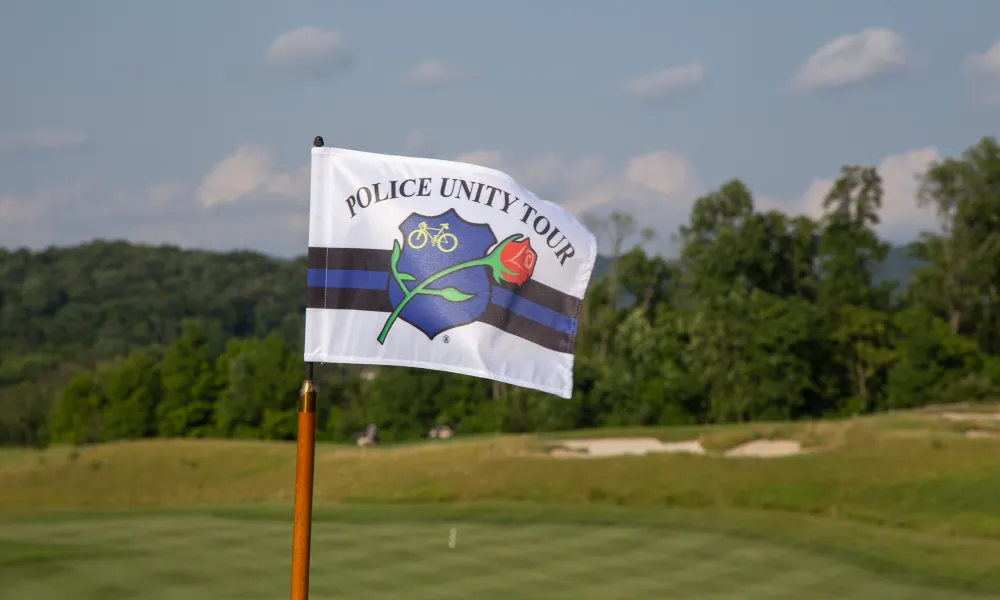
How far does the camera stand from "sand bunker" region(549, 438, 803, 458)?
2983 centimetres

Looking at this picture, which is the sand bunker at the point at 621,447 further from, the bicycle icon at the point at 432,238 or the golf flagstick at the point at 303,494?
the golf flagstick at the point at 303,494

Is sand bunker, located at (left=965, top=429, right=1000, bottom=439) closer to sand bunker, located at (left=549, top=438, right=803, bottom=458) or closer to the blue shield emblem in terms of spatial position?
sand bunker, located at (left=549, top=438, right=803, bottom=458)

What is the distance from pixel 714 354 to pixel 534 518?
40.6m

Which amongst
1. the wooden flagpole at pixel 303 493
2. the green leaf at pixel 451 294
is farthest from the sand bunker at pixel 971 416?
the wooden flagpole at pixel 303 493

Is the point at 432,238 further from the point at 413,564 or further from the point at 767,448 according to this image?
the point at 767,448

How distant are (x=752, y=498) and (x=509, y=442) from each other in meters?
8.41

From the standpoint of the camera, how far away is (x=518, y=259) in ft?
24.0

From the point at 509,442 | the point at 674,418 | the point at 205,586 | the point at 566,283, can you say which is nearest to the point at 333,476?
the point at 509,442

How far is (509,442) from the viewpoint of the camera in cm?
3195

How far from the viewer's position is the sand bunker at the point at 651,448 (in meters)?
29.8

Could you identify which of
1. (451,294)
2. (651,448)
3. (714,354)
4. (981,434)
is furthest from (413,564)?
(714,354)

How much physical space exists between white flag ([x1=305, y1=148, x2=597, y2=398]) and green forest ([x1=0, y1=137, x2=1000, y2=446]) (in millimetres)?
52678

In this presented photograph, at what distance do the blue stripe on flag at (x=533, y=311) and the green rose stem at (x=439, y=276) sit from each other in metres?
0.12

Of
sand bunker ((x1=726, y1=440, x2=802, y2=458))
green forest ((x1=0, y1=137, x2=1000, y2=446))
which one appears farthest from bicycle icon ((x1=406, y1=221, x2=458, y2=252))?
green forest ((x1=0, y1=137, x2=1000, y2=446))
